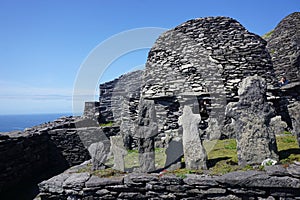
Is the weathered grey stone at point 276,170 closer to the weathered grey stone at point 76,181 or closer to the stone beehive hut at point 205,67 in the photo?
the weathered grey stone at point 76,181

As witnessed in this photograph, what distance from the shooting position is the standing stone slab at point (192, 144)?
4.75 m

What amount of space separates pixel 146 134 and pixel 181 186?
1.44 meters

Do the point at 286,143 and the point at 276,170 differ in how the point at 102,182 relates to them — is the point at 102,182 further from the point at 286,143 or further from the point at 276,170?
the point at 286,143

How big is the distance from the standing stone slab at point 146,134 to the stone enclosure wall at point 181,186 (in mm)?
442

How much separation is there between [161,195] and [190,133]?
4.99 ft

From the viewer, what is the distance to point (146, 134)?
5133 millimetres

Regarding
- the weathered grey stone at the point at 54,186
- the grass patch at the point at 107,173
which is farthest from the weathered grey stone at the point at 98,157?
the weathered grey stone at the point at 54,186

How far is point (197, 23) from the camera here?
10648 mm

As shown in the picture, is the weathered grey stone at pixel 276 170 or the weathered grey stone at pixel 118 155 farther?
the weathered grey stone at pixel 118 155

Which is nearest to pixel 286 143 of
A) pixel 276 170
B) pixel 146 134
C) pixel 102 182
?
pixel 276 170

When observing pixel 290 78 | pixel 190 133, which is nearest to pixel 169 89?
pixel 190 133

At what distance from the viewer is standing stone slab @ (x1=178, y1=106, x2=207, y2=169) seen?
4750 mm

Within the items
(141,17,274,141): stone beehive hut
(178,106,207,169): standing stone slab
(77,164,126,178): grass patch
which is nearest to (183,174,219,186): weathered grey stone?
(178,106,207,169): standing stone slab

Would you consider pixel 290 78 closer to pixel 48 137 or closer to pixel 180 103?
pixel 180 103
